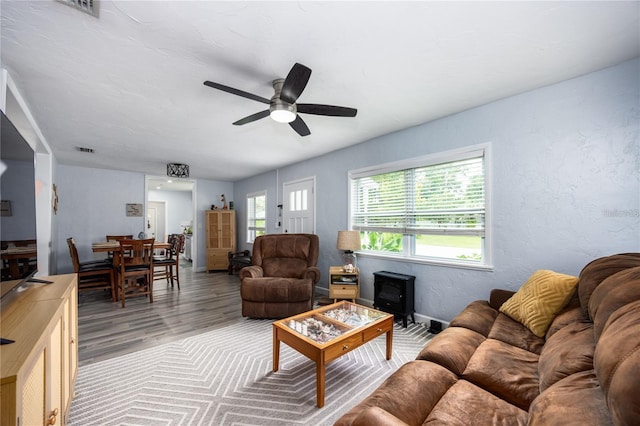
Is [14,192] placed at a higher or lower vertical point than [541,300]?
higher

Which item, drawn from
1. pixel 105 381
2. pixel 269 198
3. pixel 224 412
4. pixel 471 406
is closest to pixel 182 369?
pixel 105 381

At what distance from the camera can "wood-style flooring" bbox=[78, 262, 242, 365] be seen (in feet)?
8.61

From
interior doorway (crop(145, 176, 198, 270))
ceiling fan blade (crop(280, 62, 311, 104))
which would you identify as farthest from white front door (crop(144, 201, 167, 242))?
ceiling fan blade (crop(280, 62, 311, 104))

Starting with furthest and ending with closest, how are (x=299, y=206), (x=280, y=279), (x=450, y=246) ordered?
(x=299, y=206)
(x=280, y=279)
(x=450, y=246)

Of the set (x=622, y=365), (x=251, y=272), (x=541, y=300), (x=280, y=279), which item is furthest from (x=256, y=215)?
(x=622, y=365)

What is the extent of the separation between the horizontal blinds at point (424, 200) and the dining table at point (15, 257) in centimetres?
329

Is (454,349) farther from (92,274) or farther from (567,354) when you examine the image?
(92,274)

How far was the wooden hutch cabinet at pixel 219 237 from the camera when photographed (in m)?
6.47

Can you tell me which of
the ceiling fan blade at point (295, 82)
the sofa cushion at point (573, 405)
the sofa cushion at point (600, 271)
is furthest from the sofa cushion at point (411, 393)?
the ceiling fan blade at point (295, 82)

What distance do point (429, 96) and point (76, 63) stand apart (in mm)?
2858

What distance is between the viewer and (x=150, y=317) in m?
3.38

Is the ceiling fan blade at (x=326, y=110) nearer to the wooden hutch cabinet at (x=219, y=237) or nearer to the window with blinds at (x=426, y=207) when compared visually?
the window with blinds at (x=426, y=207)

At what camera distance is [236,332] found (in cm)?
293

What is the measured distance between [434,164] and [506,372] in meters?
2.18
